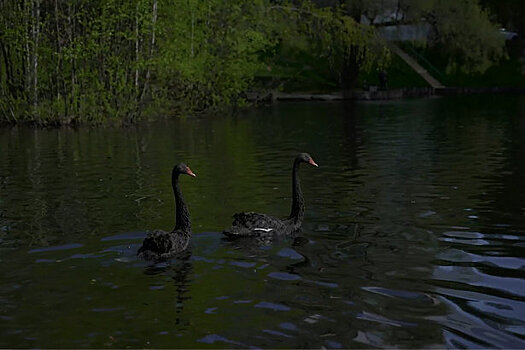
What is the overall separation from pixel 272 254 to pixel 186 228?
54.8 inches

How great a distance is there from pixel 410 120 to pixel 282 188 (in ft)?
77.4

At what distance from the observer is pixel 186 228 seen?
1259 cm

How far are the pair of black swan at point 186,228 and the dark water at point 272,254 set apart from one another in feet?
0.80

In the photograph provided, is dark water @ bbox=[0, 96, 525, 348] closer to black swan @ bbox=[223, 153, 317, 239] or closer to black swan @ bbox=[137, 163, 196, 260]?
black swan @ bbox=[137, 163, 196, 260]

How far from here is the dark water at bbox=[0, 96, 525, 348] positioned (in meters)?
8.88

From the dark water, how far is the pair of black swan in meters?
0.24

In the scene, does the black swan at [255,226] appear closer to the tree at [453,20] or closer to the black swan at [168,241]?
the black swan at [168,241]

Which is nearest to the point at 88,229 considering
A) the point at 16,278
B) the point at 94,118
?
the point at 16,278

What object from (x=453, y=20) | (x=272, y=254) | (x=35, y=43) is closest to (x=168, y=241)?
(x=272, y=254)

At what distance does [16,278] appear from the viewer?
11.1 m

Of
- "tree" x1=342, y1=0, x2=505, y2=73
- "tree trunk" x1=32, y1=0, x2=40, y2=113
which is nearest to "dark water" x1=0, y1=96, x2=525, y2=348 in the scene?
"tree trunk" x1=32, y1=0, x2=40, y2=113

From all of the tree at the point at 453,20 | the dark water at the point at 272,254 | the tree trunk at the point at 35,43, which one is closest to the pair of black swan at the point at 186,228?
the dark water at the point at 272,254

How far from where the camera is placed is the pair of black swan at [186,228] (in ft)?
38.6

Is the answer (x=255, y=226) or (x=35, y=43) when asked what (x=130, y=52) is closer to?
(x=35, y=43)
